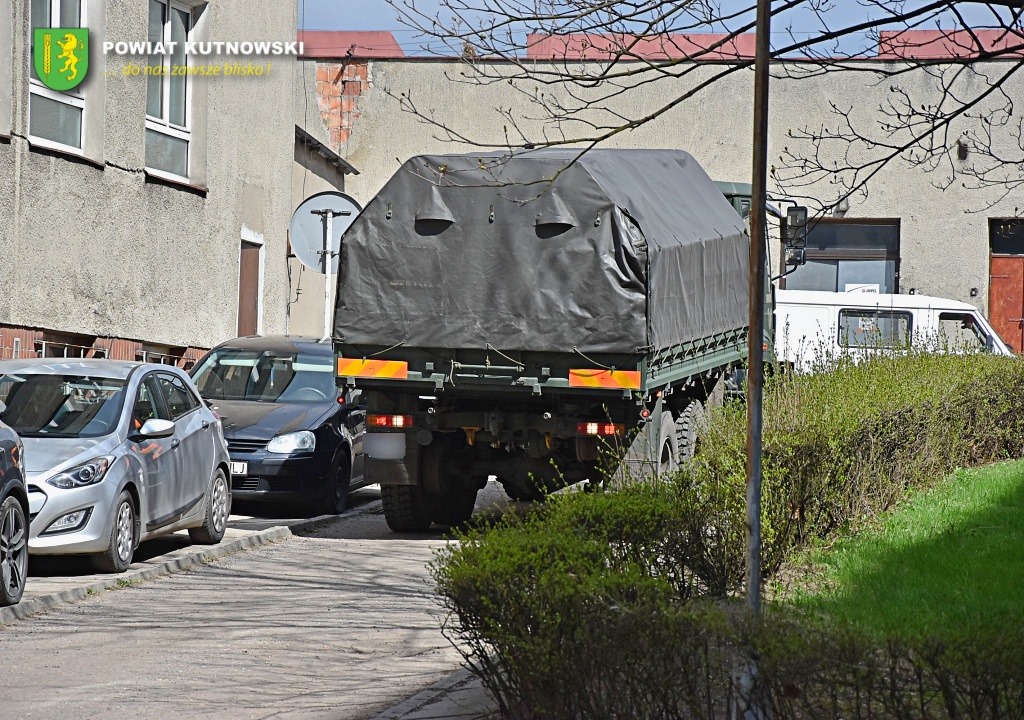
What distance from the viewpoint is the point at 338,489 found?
49.7 ft

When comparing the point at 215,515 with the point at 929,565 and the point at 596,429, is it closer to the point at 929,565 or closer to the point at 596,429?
the point at 596,429

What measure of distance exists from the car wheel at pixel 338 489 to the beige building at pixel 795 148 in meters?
17.4

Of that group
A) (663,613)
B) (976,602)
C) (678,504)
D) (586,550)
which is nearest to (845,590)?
(976,602)

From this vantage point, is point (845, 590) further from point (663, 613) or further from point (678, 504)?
point (663, 613)

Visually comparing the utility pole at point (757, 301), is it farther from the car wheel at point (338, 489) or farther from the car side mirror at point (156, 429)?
the car wheel at point (338, 489)

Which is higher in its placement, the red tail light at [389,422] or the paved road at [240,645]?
the red tail light at [389,422]

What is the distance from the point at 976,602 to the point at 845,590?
2.49 feet

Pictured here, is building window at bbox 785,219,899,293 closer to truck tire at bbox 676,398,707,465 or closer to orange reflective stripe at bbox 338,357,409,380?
truck tire at bbox 676,398,707,465

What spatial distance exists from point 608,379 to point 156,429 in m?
3.62

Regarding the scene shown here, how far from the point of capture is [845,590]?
27.2ft

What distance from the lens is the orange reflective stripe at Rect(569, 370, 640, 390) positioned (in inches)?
461

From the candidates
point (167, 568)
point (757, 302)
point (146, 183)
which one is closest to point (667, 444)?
point (167, 568)

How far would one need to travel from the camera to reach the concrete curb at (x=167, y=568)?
9102mm

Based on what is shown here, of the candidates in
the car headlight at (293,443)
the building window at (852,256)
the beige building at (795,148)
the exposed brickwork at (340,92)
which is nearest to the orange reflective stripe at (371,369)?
the car headlight at (293,443)
